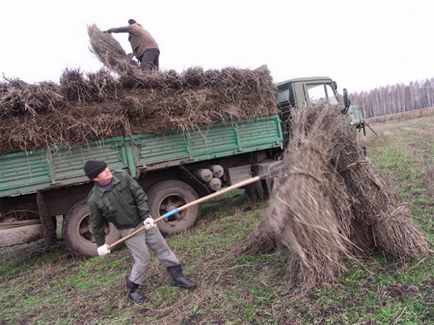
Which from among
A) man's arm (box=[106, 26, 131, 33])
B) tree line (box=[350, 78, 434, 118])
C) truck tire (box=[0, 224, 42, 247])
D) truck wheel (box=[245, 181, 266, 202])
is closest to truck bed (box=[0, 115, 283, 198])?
truck tire (box=[0, 224, 42, 247])

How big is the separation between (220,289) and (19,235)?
3492mm

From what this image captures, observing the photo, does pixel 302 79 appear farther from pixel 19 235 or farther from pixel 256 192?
pixel 19 235

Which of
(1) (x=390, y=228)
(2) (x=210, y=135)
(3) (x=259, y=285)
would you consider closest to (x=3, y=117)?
(2) (x=210, y=135)

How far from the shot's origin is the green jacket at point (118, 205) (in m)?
3.65

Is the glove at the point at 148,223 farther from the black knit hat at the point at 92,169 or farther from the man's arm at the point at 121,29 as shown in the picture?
the man's arm at the point at 121,29

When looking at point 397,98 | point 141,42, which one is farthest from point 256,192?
point 397,98

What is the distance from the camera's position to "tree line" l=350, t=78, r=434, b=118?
985 inches

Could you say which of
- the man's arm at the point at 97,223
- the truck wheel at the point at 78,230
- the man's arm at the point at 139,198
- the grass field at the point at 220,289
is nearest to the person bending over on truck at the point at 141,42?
the truck wheel at the point at 78,230

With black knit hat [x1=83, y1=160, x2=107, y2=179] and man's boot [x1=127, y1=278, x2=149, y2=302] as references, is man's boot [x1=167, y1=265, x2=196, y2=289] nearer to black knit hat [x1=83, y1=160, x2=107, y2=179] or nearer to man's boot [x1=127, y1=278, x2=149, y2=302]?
man's boot [x1=127, y1=278, x2=149, y2=302]

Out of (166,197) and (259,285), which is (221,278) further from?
(166,197)

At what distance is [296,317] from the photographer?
2990mm

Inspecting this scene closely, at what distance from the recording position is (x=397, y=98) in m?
26.3

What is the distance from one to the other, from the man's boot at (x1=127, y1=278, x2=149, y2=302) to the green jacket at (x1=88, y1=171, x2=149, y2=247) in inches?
22.7

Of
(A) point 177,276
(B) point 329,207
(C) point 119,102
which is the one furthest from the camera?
(C) point 119,102
